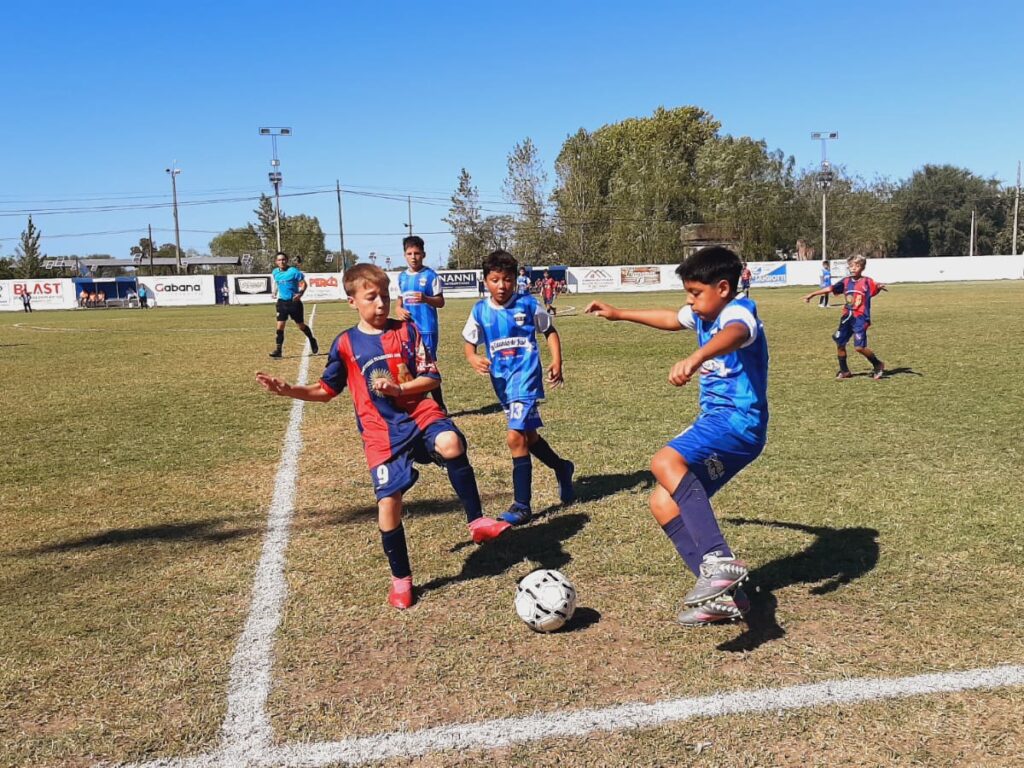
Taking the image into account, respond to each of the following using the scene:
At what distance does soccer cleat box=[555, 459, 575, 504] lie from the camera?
5.62 metres

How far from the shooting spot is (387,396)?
3.97 metres

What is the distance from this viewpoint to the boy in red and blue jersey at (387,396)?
4.00m

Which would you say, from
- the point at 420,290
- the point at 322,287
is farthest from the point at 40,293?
the point at 420,290

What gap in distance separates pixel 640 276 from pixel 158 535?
166 feet

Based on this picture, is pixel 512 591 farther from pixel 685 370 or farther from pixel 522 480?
pixel 685 370

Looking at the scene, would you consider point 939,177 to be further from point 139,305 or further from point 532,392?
point 532,392

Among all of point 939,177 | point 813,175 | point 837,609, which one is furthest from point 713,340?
point 939,177

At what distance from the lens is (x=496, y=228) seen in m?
72.8

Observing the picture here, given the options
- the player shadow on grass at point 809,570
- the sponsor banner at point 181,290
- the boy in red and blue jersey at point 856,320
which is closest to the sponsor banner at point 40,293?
the sponsor banner at point 181,290

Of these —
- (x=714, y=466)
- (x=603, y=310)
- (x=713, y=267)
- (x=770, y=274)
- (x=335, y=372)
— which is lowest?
(x=714, y=466)

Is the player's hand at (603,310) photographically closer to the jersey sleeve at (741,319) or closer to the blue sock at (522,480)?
the jersey sleeve at (741,319)

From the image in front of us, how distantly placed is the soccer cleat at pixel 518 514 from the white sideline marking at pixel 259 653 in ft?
4.74

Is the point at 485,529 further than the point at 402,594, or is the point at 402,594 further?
the point at 485,529

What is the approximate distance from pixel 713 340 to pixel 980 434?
5.31 metres
